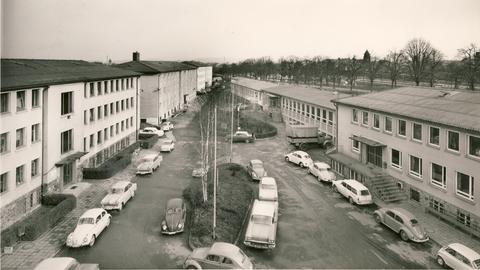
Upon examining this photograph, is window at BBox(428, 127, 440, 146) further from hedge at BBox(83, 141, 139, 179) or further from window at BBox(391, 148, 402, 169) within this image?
hedge at BBox(83, 141, 139, 179)

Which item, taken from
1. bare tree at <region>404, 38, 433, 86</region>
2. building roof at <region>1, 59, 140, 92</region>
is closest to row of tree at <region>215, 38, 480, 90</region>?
bare tree at <region>404, 38, 433, 86</region>

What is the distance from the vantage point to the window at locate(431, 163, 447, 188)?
83.1 feet

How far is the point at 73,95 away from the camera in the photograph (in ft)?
107

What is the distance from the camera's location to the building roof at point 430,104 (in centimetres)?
2450

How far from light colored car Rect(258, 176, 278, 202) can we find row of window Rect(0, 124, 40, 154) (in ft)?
54.8

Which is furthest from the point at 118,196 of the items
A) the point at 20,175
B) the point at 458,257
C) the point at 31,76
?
the point at 458,257

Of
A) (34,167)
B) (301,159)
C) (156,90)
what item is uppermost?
(156,90)

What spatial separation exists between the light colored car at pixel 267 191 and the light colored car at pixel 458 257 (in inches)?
462

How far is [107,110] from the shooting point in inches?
1615

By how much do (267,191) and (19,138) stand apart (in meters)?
17.7

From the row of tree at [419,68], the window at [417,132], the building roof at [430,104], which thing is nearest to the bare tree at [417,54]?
the row of tree at [419,68]

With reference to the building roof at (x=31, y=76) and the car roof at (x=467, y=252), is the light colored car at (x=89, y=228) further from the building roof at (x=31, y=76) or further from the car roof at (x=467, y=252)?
the car roof at (x=467, y=252)

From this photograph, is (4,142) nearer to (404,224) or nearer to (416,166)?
(404,224)

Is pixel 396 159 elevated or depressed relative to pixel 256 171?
elevated
